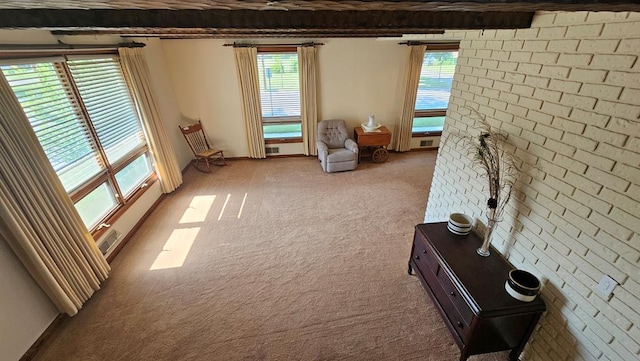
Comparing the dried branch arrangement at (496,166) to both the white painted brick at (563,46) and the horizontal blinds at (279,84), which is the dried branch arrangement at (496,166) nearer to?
the white painted brick at (563,46)

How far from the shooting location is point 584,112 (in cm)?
146

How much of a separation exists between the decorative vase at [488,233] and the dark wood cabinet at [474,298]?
0.04 m

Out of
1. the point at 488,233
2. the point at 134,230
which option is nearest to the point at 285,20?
the point at 488,233

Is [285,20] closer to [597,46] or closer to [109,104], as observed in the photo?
[597,46]

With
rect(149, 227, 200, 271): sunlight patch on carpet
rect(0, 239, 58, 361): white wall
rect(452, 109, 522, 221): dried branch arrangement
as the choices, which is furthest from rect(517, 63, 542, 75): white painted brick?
rect(0, 239, 58, 361): white wall

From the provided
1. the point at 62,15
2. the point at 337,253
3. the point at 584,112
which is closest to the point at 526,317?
the point at 584,112

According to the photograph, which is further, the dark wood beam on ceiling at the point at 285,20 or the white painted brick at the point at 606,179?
the dark wood beam on ceiling at the point at 285,20

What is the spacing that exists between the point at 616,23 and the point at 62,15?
2.81 m

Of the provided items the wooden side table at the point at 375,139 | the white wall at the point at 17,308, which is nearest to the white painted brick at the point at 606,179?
the wooden side table at the point at 375,139

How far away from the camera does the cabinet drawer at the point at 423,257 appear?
7.34 ft

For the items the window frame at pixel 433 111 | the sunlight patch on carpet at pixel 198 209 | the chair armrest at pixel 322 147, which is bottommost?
the sunlight patch on carpet at pixel 198 209

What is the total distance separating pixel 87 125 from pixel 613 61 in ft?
13.9

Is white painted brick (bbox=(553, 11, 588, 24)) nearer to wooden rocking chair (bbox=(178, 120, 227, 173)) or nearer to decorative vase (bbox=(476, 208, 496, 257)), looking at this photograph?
decorative vase (bbox=(476, 208, 496, 257))

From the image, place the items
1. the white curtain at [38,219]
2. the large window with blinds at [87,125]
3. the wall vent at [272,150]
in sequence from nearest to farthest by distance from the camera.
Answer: the white curtain at [38,219]
the large window with blinds at [87,125]
the wall vent at [272,150]
